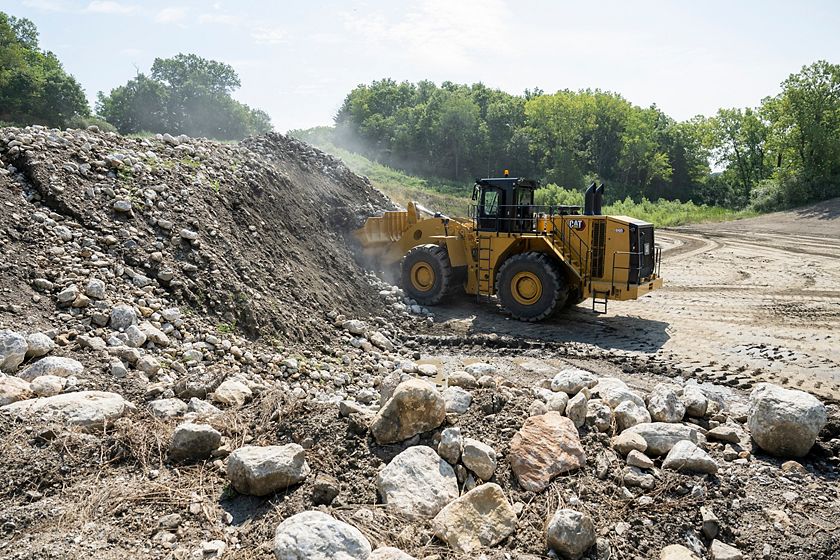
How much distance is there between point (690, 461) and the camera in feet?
12.6

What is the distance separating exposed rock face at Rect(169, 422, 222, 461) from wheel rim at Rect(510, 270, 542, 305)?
674cm

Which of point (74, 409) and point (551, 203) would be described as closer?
point (74, 409)

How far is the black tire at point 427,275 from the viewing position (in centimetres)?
1070

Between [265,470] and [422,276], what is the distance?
7709 millimetres

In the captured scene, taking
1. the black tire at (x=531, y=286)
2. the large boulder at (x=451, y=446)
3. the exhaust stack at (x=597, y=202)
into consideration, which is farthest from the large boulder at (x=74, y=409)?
the exhaust stack at (x=597, y=202)

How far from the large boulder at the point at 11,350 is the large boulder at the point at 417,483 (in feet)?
10.6

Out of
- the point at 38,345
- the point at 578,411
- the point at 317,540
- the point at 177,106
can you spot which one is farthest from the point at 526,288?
the point at 177,106

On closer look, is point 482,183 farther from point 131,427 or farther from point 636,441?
point 131,427

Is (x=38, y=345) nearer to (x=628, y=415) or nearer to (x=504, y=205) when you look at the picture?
(x=628, y=415)

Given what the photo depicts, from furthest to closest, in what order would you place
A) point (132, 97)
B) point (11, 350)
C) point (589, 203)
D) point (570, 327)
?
point (132, 97) → point (589, 203) → point (570, 327) → point (11, 350)

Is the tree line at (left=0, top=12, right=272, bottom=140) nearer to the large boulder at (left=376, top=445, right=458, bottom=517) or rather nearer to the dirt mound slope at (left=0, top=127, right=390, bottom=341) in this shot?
the dirt mound slope at (left=0, top=127, right=390, bottom=341)

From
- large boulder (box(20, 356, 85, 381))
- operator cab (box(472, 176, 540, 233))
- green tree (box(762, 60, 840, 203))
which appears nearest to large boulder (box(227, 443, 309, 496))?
large boulder (box(20, 356, 85, 381))

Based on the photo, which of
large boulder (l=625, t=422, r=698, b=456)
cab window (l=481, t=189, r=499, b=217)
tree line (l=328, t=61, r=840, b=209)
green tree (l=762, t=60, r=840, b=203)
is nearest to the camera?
large boulder (l=625, t=422, r=698, b=456)

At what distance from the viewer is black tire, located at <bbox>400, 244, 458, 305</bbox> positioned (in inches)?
421
